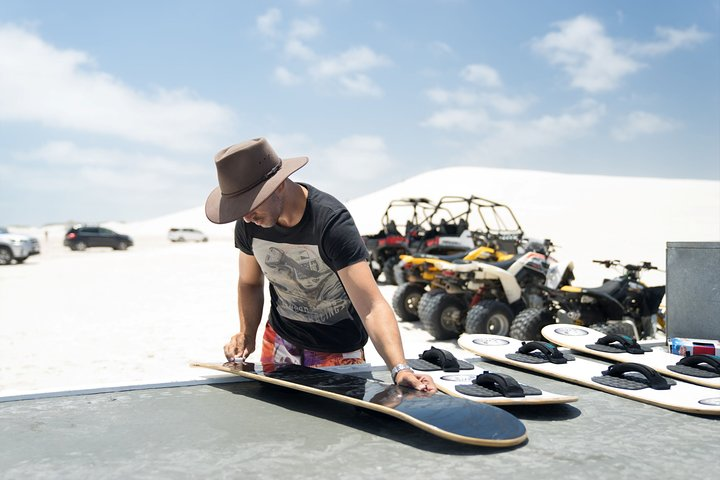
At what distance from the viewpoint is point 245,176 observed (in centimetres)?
240

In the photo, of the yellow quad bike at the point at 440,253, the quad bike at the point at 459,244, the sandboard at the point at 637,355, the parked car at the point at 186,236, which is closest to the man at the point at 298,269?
the sandboard at the point at 637,355

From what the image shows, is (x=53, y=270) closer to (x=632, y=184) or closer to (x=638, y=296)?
(x=638, y=296)

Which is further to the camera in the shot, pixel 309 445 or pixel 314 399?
pixel 314 399

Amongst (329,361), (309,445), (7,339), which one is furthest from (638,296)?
(7,339)

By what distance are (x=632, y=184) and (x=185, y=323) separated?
5197cm

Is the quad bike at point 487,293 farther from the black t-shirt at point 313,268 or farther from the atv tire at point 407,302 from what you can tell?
the black t-shirt at point 313,268

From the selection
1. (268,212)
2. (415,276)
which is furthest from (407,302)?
(268,212)

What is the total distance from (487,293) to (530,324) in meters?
1.33

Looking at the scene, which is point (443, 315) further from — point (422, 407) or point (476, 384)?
point (422, 407)

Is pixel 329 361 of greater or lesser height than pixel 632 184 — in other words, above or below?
below

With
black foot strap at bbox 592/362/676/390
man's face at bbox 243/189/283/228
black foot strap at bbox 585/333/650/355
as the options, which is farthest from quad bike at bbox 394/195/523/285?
black foot strap at bbox 592/362/676/390

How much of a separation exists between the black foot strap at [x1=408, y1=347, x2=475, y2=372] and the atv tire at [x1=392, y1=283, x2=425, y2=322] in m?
8.44

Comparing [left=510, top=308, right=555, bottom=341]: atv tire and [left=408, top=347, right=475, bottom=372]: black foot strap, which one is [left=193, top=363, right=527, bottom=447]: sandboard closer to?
[left=408, top=347, right=475, bottom=372]: black foot strap

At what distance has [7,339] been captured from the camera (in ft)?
30.1
